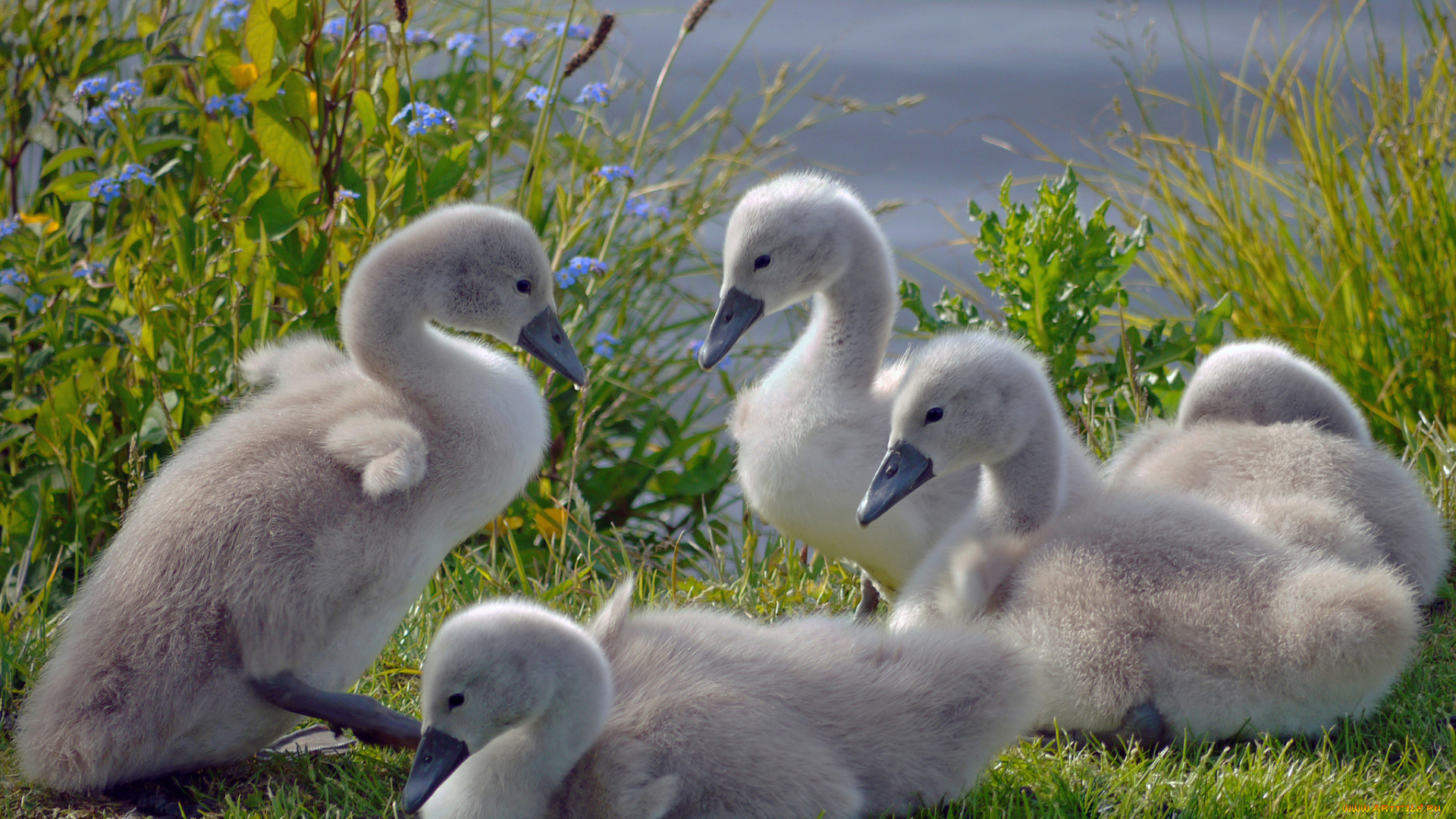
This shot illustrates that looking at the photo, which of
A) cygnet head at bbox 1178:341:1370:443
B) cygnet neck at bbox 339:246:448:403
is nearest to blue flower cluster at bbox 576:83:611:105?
cygnet neck at bbox 339:246:448:403

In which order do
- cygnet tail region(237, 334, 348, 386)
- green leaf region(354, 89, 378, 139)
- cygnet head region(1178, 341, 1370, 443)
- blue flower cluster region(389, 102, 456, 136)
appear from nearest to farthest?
cygnet tail region(237, 334, 348, 386), cygnet head region(1178, 341, 1370, 443), blue flower cluster region(389, 102, 456, 136), green leaf region(354, 89, 378, 139)

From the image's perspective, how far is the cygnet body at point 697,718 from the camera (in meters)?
2.47

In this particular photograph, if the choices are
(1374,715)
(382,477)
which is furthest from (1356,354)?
(382,477)

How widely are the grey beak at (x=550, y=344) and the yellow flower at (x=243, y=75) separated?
2.17 meters

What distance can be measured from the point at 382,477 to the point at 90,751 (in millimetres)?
834

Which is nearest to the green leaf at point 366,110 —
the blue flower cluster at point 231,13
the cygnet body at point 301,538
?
the blue flower cluster at point 231,13

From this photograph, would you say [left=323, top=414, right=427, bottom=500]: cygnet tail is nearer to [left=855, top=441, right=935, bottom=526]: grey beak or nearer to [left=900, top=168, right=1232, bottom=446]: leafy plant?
[left=855, top=441, right=935, bottom=526]: grey beak

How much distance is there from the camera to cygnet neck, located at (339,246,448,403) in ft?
10.5

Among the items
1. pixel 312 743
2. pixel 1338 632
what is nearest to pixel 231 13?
pixel 312 743

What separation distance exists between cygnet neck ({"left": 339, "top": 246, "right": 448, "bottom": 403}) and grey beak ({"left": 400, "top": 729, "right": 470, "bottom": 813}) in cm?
94

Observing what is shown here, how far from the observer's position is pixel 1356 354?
584cm

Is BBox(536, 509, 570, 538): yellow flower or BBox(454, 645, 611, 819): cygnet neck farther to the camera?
BBox(536, 509, 570, 538): yellow flower

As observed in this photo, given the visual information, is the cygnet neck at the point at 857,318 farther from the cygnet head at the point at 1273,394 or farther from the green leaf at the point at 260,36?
the green leaf at the point at 260,36

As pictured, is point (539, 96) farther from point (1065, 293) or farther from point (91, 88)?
point (1065, 293)
